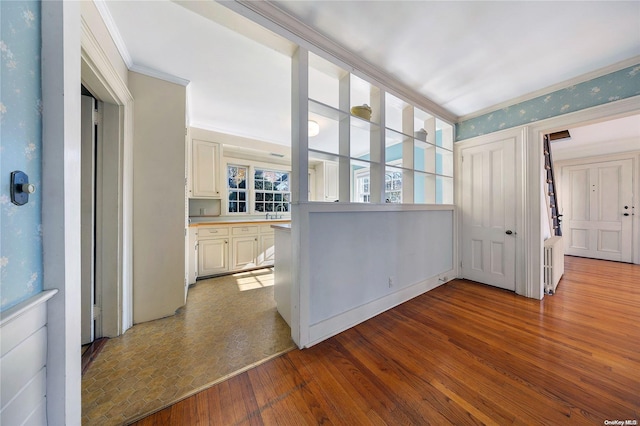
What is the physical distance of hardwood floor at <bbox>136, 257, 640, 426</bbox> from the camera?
46.0 inches

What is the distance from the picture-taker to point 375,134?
2.33 meters

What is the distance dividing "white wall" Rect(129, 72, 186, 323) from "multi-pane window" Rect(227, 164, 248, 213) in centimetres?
208

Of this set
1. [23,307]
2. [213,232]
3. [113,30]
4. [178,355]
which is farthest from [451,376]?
[113,30]

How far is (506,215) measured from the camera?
284 centimetres

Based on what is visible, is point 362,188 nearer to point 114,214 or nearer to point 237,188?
point 237,188

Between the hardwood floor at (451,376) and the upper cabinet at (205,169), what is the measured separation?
302 cm

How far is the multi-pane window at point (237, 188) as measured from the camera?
430 centimetres

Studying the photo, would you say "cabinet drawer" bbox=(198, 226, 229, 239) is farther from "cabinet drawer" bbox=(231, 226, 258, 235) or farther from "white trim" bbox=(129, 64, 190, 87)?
"white trim" bbox=(129, 64, 190, 87)

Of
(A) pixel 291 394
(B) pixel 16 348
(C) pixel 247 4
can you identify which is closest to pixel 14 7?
(B) pixel 16 348

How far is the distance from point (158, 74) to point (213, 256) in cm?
254

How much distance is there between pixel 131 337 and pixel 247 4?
9.27 feet

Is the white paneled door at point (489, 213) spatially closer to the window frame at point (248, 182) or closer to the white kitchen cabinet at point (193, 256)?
the window frame at point (248, 182)

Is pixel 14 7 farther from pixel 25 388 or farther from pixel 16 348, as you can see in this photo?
pixel 25 388

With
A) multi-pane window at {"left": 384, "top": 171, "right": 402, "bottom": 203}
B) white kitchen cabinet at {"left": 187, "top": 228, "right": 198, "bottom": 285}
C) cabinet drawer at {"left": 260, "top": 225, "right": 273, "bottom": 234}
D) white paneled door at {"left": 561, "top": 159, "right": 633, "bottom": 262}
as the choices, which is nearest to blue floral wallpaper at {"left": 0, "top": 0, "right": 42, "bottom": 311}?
white kitchen cabinet at {"left": 187, "top": 228, "right": 198, "bottom": 285}
